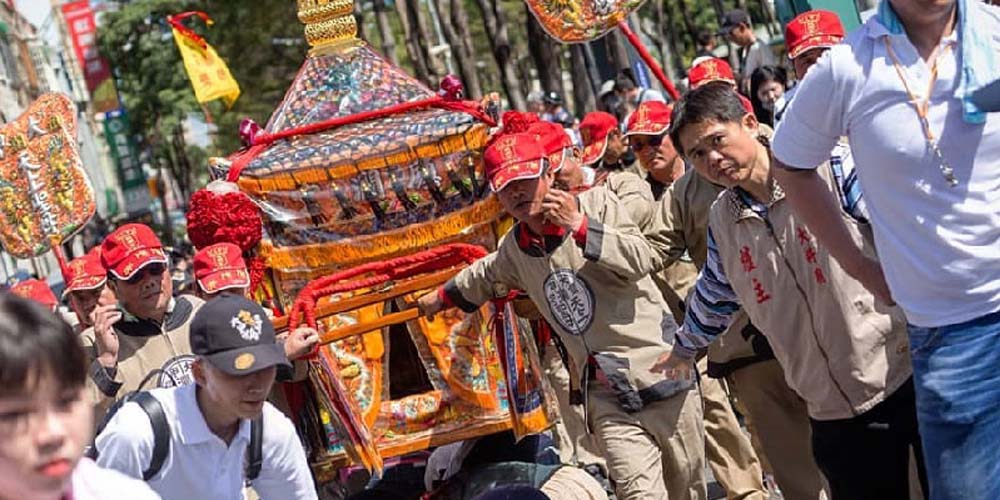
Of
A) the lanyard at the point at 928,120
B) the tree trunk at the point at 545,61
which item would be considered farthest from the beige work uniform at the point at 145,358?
the tree trunk at the point at 545,61

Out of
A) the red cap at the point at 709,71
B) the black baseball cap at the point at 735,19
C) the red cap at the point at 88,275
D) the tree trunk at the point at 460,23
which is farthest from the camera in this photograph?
the tree trunk at the point at 460,23

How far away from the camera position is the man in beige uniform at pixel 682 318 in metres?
7.51

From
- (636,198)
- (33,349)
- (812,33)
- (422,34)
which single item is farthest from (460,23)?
(33,349)

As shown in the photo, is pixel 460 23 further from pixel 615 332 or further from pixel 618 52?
pixel 615 332

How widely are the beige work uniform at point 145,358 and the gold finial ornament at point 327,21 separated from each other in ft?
6.09

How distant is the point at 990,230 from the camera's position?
4.07 meters

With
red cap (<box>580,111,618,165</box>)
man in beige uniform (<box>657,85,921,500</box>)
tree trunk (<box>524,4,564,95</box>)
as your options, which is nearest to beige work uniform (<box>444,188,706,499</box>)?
man in beige uniform (<box>657,85,921,500</box>)

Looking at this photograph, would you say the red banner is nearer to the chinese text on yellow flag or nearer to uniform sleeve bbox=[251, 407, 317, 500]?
the chinese text on yellow flag

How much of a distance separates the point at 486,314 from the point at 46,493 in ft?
14.7

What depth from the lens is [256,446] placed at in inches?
173

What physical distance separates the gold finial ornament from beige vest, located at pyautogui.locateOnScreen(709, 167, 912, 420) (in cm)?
327

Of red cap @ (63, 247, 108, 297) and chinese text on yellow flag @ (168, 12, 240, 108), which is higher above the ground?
red cap @ (63, 247, 108, 297)

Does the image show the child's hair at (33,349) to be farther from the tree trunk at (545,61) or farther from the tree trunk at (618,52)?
the tree trunk at (545,61)

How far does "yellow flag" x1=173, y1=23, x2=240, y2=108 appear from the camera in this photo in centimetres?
2527
